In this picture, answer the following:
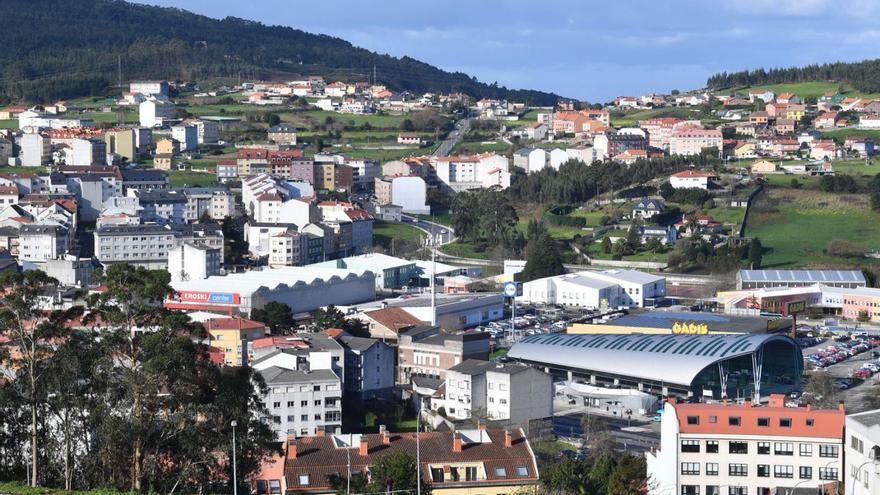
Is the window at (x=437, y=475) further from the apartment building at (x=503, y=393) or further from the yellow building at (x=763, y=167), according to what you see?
the yellow building at (x=763, y=167)

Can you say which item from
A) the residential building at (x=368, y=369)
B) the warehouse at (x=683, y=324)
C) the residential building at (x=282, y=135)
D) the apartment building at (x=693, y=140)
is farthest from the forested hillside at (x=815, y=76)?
the residential building at (x=368, y=369)

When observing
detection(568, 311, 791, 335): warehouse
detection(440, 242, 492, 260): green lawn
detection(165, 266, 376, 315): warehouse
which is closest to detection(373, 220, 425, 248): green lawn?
detection(440, 242, 492, 260): green lawn

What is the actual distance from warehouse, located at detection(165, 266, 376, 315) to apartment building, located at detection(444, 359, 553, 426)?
9.48 meters

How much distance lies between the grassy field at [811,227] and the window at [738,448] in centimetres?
2492

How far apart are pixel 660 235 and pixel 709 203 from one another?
182 inches

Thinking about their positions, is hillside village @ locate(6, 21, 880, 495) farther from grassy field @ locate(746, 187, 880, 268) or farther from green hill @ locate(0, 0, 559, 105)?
green hill @ locate(0, 0, 559, 105)

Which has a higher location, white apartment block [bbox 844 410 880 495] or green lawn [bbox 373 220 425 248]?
white apartment block [bbox 844 410 880 495]

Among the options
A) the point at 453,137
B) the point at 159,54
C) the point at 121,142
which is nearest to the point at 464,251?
the point at 121,142

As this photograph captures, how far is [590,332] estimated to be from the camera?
30953 millimetres

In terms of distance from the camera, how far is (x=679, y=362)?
26.2 m

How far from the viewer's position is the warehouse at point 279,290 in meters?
32.8

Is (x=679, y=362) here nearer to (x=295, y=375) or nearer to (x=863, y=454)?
(x=295, y=375)

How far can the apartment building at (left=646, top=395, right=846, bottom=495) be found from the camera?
16469 mm

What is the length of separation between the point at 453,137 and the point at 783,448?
166ft
